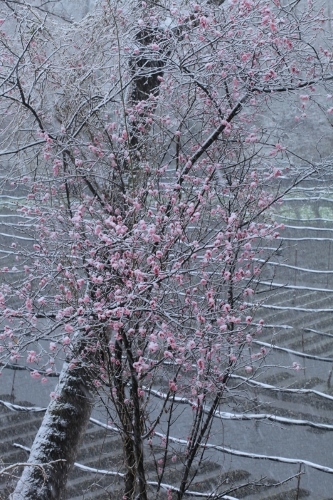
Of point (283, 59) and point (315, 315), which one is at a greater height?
point (283, 59)

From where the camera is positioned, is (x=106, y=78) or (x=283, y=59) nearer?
(x=283, y=59)

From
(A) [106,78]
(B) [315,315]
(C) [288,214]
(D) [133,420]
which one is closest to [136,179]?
(A) [106,78]

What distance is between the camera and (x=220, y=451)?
20.8ft

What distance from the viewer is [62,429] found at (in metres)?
5.30

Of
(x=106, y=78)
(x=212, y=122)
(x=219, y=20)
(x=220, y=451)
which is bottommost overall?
(x=220, y=451)

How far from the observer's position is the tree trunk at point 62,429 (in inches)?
200

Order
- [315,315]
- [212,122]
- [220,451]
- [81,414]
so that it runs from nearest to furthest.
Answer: [212,122], [81,414], [220,451], [315,315]

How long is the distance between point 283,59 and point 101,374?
7.92 feet

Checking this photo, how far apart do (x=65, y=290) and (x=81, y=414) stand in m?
1.51

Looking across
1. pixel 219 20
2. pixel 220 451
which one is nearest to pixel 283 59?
pixel 219 20

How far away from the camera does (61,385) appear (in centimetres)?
533

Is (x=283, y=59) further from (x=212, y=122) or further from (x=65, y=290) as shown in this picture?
(x=65, y=290)

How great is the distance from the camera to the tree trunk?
509cm

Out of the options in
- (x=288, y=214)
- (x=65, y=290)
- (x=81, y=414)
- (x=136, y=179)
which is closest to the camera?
(x=65, y=290)
